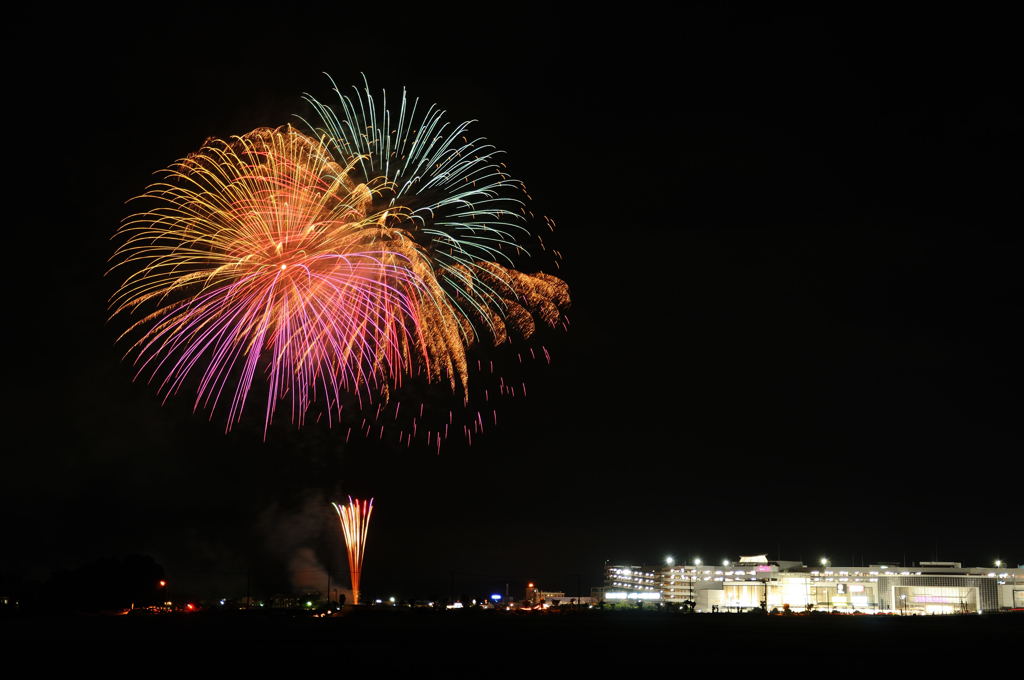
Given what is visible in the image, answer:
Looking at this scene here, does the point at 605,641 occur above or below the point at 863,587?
below

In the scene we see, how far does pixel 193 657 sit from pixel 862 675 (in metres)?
19.1

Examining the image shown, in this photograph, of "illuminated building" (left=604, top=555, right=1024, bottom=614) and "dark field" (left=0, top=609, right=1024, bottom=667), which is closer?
"dark field" (left=0, top=609, right=1024, bottom=667)

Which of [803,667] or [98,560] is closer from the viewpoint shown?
[803,667]

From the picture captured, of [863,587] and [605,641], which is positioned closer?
[605,641]

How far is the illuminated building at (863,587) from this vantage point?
493ft

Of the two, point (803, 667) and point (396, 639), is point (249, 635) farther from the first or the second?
point (803, 667)

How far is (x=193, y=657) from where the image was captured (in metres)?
29.8

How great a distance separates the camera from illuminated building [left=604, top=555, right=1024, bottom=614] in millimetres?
150125

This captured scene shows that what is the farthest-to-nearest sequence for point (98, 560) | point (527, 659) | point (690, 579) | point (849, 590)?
point (690, 579), point (849, 590), point (98, 560), point (527, 659)

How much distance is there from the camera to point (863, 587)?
531ft

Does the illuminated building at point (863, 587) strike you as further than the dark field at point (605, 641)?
Yes

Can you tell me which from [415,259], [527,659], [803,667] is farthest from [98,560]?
[803,667]

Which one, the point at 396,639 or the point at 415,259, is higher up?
the point at 415,259

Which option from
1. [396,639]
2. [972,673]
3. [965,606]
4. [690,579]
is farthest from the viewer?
[690,579]
